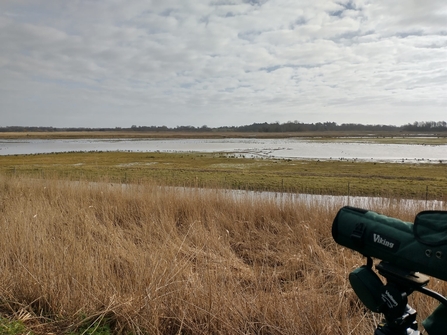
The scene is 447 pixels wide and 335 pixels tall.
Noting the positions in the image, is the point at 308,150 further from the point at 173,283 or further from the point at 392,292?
the point at 392,292

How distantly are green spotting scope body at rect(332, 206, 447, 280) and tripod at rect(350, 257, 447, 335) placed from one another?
0.15 ft

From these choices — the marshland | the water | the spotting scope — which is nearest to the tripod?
the spotting scope

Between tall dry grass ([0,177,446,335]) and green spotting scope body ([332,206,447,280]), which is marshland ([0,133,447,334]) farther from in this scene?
green spotting scope body ([332,206,447,280])

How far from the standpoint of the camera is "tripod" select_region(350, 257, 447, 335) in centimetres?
125

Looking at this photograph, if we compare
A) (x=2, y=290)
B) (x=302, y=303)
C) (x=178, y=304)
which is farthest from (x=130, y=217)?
(x=302, y=303)

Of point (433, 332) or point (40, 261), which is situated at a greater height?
point (433, 332)

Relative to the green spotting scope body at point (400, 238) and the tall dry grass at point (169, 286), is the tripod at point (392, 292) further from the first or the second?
the tall dry grass at point (169, 286)

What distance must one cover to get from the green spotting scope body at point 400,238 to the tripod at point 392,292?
0.05m

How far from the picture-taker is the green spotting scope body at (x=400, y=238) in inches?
44.6

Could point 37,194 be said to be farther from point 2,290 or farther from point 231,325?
point 231,325

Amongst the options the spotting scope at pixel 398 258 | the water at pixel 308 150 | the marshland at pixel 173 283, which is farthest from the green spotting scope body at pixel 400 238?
the water at pixel 308 150

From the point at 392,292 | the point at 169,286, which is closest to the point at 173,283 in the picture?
the point at 169,286

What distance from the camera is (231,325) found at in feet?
9.34

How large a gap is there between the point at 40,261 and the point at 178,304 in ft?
6.48
